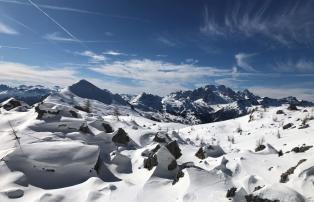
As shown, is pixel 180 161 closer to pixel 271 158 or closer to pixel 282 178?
pixel 271 158

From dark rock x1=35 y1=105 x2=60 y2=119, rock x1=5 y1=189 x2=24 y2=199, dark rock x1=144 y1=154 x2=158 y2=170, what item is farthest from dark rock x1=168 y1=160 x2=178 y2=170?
dark rock x1=35 y1=105 x2=60 y2=119

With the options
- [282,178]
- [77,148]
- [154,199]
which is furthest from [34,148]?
[282,178]

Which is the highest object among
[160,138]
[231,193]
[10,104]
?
[231,193]

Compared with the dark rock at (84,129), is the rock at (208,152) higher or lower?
lower

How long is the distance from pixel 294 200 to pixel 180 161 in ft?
41.2

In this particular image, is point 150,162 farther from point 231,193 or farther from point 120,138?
point 231,193

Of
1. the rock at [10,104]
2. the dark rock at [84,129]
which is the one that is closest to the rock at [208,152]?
the dark rock at [84,129]

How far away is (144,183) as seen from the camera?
1930 cm

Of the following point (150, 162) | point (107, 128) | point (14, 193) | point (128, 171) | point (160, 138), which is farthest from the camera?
point (107, 128)

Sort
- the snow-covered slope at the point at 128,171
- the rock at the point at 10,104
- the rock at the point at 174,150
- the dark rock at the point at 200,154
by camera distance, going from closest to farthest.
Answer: the snow-covered slope at the point at 128,171 → the rock at the point at 174,150 → the dark rock at the point at 200,154 → the rock at the point at 10,104

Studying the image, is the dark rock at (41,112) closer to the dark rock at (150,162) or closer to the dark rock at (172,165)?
the dark rock at (150,162)

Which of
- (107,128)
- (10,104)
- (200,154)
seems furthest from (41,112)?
(200,154)

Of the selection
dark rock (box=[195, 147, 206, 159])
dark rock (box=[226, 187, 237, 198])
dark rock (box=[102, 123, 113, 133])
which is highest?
dark rock (box=[226, 187, 237, 198])

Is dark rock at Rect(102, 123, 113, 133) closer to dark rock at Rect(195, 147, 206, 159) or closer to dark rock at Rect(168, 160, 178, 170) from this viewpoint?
dark rock at Rect(195, 147, 206, 159)
